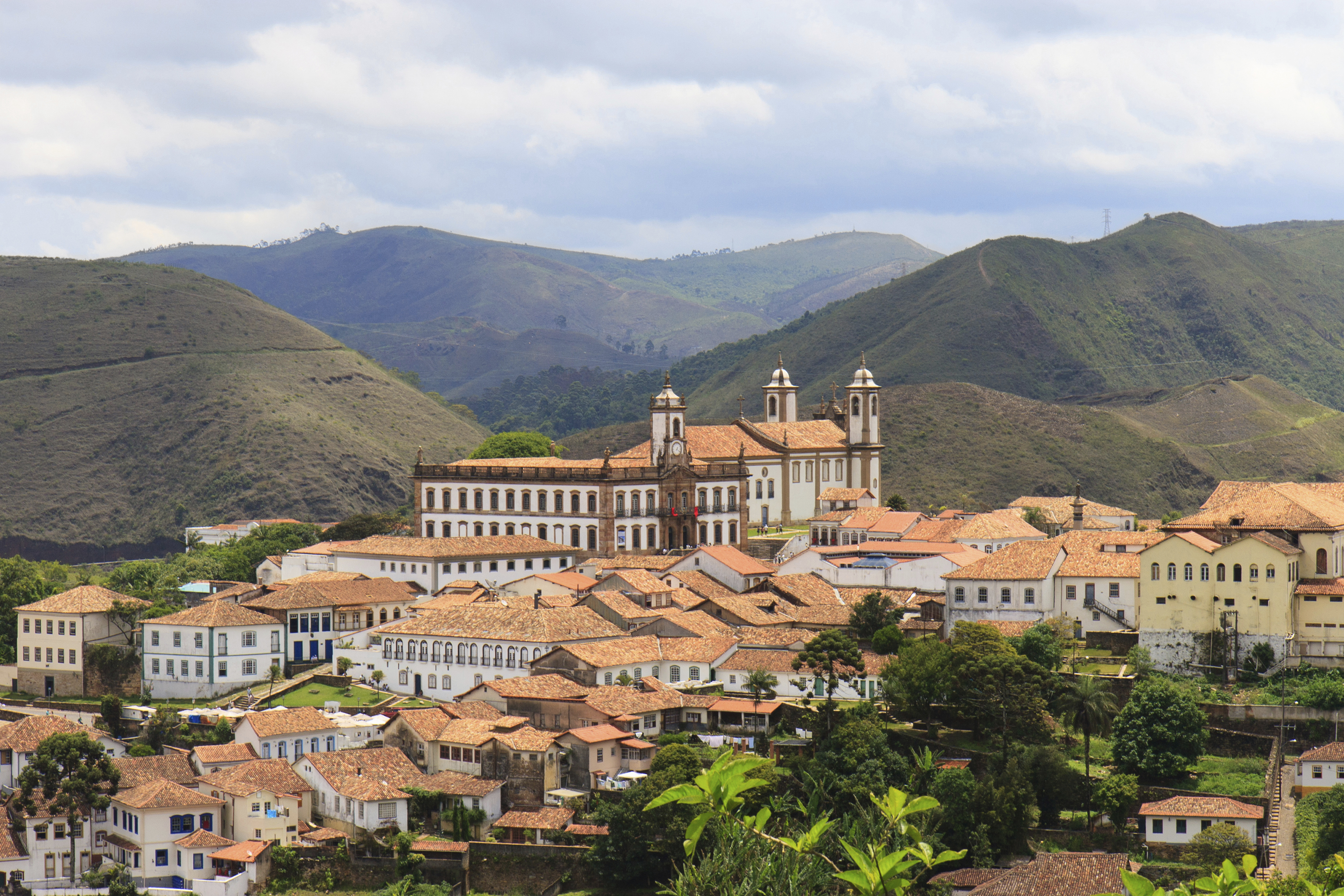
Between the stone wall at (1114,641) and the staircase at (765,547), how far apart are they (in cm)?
2539

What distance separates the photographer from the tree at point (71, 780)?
56062mm

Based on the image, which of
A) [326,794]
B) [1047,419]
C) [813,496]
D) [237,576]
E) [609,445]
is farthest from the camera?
[609,445]

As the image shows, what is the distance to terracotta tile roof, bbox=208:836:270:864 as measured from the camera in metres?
53.1

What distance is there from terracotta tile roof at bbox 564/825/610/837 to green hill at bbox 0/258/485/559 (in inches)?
3517

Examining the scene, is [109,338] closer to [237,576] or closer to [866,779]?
[237,576]

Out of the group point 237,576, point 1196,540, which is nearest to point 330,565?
point 237,576

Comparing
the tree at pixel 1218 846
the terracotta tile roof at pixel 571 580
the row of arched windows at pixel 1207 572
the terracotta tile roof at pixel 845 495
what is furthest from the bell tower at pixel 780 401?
the tree at pixel 1218 846

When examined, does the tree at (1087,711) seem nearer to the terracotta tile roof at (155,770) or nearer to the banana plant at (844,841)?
the terracotta tile roof at (155,770)

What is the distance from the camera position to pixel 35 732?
202 ft

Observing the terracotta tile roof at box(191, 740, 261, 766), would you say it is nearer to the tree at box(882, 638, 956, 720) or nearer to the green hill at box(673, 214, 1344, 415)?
the tree at box(882, 638, 956, 720)

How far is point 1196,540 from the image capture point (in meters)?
59.3

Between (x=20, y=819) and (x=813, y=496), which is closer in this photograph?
(x=20, y=819)

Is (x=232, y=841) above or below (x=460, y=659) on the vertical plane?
below

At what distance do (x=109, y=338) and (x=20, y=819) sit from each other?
118 metres
